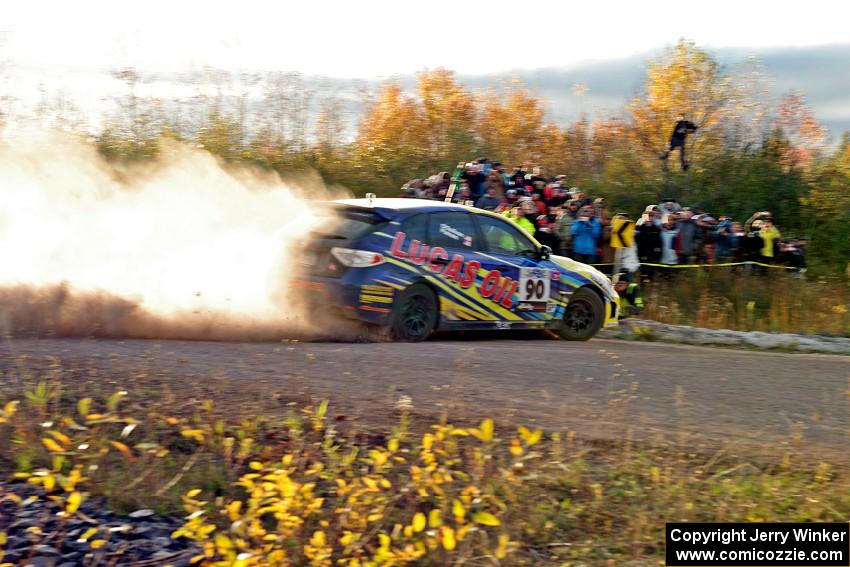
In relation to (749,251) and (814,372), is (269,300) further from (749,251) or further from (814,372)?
(749,251)

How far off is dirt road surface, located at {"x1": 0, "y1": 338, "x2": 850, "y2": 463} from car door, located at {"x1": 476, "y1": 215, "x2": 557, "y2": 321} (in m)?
1.60

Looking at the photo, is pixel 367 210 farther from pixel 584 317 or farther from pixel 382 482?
pixel 382 482

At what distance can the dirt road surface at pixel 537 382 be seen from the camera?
734 centimetres

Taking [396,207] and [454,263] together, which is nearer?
[396,207]

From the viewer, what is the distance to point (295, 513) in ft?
17.5

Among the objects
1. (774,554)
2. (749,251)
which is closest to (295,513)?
(774,554)

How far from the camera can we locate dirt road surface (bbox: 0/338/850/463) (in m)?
7.34

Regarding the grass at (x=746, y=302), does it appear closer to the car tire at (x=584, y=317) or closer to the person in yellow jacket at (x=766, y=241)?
the person in yellow jacket at (x=766, y=241)

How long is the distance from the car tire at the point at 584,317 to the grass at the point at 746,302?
13.2ft

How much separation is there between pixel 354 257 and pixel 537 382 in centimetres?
316

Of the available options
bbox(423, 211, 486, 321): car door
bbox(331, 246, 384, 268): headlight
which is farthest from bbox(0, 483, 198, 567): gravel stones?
bbox(423, 211, 486, 321): car door

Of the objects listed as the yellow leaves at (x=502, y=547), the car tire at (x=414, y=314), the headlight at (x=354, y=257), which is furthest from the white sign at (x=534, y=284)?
the yellow leaves at (x=502, y=547)

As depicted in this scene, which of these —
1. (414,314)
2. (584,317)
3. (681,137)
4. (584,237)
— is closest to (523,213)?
(584,237)

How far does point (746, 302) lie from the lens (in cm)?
1881
